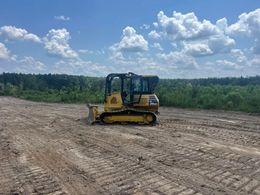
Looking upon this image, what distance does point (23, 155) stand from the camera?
889cm

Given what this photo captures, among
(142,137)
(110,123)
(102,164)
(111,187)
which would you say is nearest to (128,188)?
(111,187)

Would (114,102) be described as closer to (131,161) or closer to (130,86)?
(130,86)

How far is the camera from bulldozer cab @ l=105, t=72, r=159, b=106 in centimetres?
1469

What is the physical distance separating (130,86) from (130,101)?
629 mm

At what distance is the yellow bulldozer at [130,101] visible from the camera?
14.6 metres

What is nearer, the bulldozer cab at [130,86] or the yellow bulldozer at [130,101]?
the yellow bulldozer at [130,101]

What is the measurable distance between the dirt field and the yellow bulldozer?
1.31 m

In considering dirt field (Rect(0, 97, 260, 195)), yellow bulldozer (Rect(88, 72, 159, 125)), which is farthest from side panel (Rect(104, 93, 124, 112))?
dirt field (Rect(0, 97, 260, 195))

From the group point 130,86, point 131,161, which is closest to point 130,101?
point 130,86

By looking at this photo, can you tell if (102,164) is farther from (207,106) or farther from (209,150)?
(207,106)

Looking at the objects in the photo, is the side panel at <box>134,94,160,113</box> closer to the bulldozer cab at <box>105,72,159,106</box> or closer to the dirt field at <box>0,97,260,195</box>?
the bulldozer cab at <box>105,72,159,106</box>

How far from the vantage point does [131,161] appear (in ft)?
26.3

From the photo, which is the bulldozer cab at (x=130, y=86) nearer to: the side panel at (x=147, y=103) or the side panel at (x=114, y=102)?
the side panel at (x=114, y=102)

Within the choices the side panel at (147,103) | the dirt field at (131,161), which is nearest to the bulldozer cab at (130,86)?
the side panel at (147,103)
